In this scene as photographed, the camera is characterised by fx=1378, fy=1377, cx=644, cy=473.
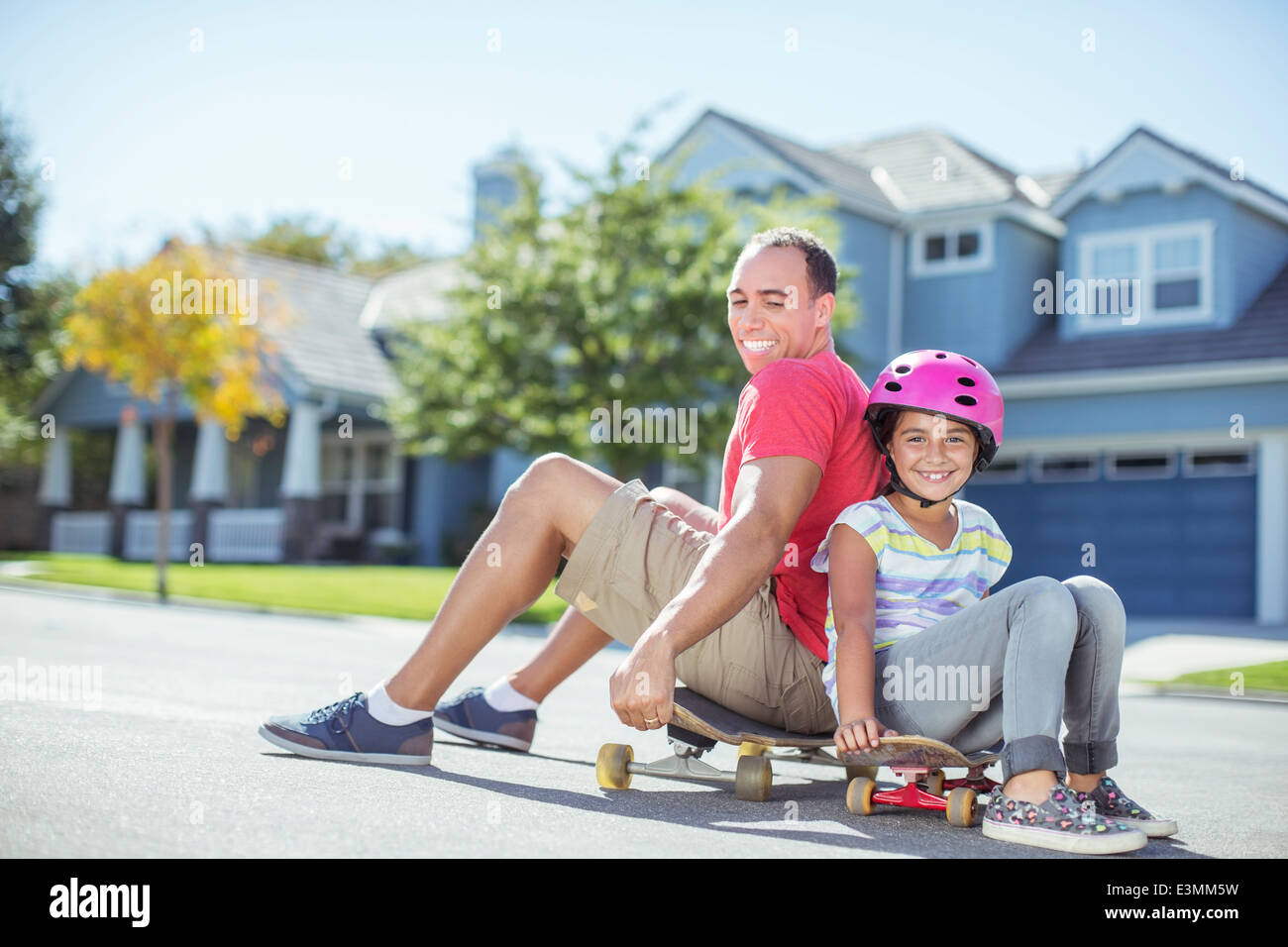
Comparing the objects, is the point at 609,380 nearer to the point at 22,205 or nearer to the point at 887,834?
the point at 887,834

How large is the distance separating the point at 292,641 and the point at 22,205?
30856mm

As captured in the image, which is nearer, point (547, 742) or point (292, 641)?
point (547, 742)

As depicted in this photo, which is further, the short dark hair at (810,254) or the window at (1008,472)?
the window at (1008,472)

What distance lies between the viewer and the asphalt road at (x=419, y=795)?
328 cm

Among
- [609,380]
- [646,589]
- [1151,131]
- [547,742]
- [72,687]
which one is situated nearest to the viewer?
[646,589]

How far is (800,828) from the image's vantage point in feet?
12.5

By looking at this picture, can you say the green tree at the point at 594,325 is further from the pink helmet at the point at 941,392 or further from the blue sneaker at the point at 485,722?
the pink helmet at the point at 941,392

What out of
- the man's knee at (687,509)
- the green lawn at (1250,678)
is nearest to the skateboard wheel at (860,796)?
the man's knee at (687,509)

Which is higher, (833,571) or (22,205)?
Result: (22,205)

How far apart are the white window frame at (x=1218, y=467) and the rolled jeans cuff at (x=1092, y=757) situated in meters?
17.4

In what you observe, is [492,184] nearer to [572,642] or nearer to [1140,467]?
[1140,467]

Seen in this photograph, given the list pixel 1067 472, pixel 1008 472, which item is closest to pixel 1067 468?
pixel 1067 472

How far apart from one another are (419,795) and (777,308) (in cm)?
189

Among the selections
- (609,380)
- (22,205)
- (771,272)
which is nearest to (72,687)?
(771,272)
